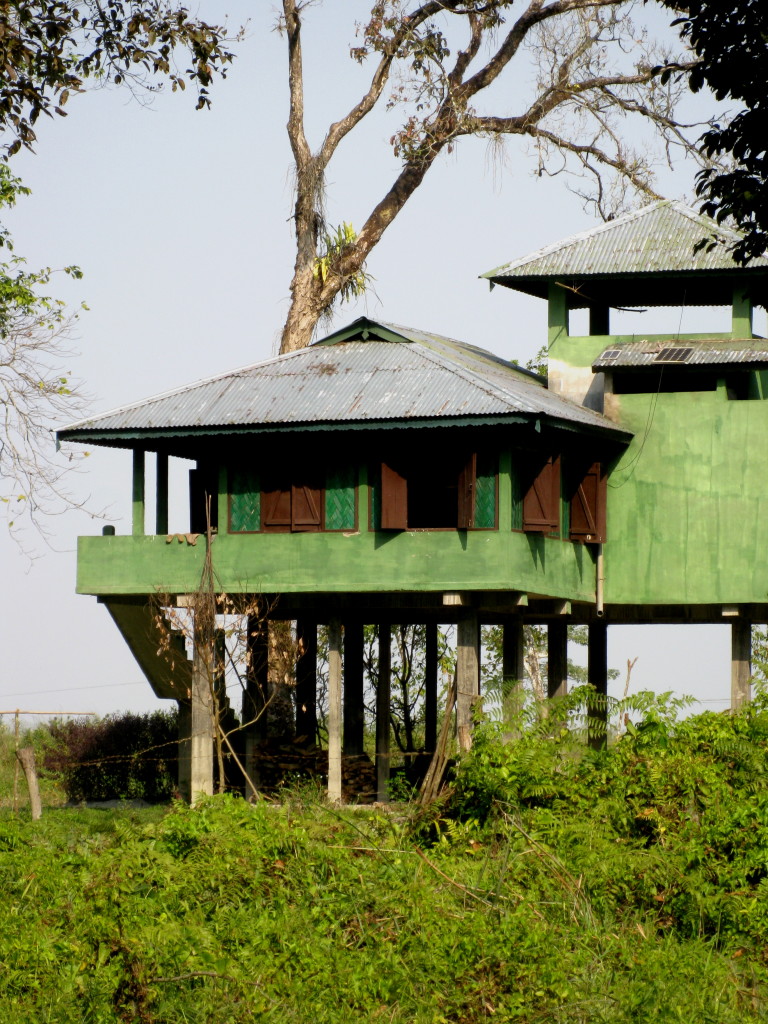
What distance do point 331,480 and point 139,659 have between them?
4004 mm

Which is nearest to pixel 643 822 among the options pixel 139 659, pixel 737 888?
pixel 737 888

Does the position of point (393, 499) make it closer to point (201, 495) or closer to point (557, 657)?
point (201, 495)

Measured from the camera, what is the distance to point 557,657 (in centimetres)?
2803

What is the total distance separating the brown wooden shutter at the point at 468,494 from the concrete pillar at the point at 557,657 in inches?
214

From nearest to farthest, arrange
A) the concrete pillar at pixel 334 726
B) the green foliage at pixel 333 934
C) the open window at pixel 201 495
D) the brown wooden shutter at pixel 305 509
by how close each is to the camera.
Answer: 1. the green foliage at pixel 333 934
2. the brown wooden shutter at pixel 305 509
3. the concrete pillar at pixel 334 726
4. the open window at pixel 201 495

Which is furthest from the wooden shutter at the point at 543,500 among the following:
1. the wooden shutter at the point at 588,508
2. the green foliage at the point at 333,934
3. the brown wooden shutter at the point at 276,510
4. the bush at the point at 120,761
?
the bush at the point at 120,761

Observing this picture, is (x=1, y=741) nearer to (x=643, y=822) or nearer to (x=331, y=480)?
(x=331, y=480)

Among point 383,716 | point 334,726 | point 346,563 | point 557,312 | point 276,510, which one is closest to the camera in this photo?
point 346,563

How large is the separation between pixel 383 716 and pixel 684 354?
23.1 ft

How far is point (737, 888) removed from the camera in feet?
50.4

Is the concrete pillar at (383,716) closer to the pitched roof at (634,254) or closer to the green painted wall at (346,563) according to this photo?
the green painted wall at (346,563)

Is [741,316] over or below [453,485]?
over

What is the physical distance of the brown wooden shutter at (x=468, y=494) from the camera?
2273 centimetres

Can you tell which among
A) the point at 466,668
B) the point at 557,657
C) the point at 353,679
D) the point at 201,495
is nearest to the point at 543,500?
the point at 466,668
